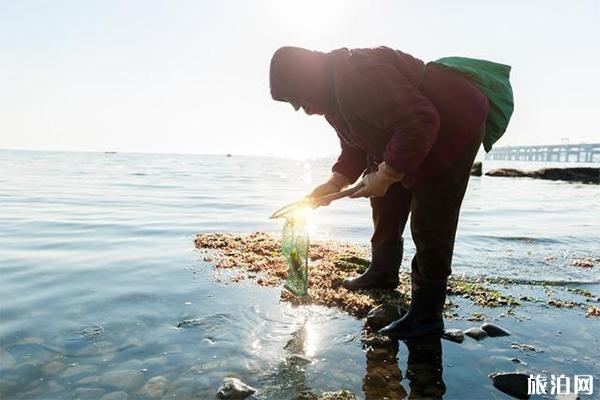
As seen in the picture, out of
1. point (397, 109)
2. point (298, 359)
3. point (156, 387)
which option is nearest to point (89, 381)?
point (156, 387)

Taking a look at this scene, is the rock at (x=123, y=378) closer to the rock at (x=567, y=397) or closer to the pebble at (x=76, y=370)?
the pebble at (x=76, y=370)

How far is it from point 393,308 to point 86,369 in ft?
9.60

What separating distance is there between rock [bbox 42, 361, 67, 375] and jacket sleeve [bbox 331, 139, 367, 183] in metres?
3.35

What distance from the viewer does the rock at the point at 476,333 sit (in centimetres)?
426

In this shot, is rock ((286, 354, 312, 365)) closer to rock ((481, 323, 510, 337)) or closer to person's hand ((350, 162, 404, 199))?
person's hand ((350, 162, 404, 199))

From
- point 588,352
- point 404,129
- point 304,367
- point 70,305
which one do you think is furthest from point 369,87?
point 70,305

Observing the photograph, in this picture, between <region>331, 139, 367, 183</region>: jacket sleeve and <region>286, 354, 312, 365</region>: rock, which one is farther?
<region>331, 139, 367, 183</region>: jacket sleeve

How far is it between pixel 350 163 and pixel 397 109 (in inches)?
78.5

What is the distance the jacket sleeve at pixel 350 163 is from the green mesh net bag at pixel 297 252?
78cm

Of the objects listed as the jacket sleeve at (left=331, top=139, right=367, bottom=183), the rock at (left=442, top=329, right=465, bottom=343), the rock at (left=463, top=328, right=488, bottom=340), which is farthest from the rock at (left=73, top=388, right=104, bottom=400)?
the jacket sleeve at (left=331, top=139, right=367, bottom=183)

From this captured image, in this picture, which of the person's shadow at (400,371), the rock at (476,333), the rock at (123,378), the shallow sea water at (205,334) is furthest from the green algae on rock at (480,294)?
the rock at (123,378)

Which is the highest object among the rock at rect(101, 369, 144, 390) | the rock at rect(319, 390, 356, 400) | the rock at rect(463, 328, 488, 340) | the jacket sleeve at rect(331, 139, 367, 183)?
the jacket sleeve at rect(331, 139, 367, 183)

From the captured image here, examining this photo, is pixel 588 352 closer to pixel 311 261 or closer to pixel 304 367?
pixel 304 367

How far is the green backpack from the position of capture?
3992 millimetres
